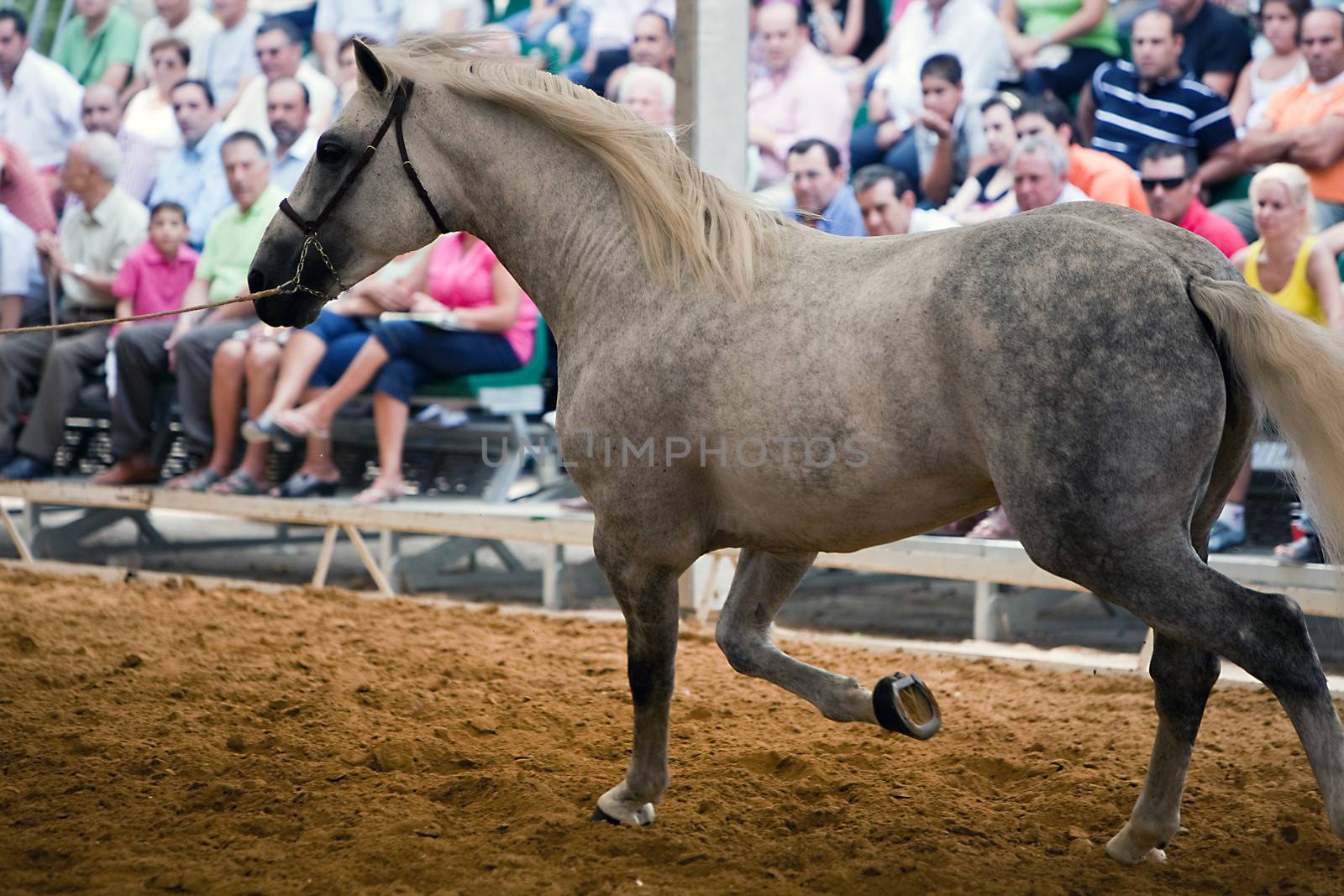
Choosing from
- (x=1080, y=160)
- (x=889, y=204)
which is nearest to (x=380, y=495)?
(x=889, y=204)

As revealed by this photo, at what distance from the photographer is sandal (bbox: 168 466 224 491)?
6852mm

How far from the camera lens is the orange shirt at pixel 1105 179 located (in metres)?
5.70

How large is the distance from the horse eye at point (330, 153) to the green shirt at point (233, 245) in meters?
4.14

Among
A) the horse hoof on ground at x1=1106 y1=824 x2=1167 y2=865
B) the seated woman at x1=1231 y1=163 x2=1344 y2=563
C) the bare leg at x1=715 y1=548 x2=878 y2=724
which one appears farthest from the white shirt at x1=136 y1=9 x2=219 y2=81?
the horse hoof on ground at x1=1106 y1=824 x2=1167 y2=865

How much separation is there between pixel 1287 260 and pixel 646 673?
328cm

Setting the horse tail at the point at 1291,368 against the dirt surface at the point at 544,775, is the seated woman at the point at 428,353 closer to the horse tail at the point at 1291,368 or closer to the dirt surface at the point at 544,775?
the dirt surface at the point at 544,775

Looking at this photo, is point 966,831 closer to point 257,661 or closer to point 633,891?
point 633,891

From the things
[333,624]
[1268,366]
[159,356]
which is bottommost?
[333,624]

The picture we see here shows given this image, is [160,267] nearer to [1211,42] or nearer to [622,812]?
[622,812]

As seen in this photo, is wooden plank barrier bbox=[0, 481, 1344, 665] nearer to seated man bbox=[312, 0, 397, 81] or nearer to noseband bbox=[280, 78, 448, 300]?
noseband bbox=[280, 78, 448, 300]

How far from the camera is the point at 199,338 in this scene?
274 inches

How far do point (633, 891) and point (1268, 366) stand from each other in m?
1.67

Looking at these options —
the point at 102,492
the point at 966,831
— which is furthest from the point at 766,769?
the point at 102,492

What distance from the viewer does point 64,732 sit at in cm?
387
